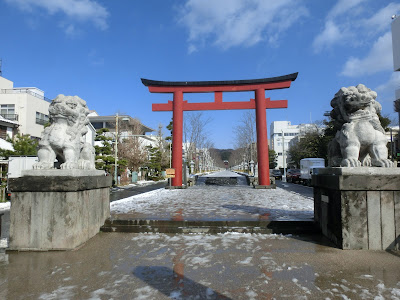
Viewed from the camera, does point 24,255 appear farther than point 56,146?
No

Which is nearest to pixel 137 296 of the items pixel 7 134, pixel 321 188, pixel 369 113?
pixel 321 188

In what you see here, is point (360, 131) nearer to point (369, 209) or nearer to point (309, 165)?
point (369, 209)

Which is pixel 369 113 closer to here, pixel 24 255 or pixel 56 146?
pixel 56 146

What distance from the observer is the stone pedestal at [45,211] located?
4.22 m

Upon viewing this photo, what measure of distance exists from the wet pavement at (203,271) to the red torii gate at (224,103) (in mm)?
11350

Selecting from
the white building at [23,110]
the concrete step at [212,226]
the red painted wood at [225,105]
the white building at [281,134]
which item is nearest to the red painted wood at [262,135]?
the red painted wood at [225,105]

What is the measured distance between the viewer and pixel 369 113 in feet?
15.2

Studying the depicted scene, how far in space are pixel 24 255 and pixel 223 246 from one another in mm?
3018

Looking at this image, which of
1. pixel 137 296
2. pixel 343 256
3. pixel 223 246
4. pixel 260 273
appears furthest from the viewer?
pixel 223 246

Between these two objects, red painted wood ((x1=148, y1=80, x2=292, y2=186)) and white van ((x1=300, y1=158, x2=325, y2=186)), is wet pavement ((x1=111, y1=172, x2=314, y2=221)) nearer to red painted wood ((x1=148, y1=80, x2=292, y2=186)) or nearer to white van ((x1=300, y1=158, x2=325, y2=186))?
red painted wood ((x1=148, y1=80, x2=292, y2=186))

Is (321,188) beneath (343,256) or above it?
above

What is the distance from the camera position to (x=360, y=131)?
4555 mm

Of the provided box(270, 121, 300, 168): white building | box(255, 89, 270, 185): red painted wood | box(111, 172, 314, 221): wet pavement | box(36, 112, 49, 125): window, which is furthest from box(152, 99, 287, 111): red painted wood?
box(270, 121, 300, 168): white building

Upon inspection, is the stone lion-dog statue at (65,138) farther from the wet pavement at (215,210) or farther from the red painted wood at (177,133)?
the red painted wood at (177,133)
